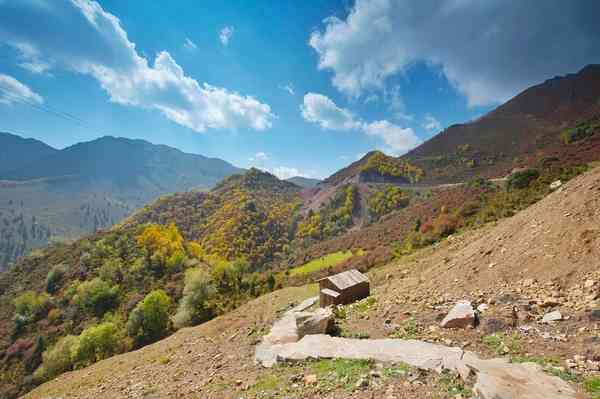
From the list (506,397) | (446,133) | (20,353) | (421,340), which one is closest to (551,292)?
(421,340)

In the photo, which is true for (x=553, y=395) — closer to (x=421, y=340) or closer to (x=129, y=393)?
(x=421, y=340)

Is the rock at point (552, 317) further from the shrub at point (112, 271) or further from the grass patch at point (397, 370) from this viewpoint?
the shrub at point (112, 271)

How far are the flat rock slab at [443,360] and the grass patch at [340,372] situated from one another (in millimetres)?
246

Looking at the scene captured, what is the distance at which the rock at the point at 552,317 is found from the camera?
616cm

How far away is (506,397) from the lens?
12.9 feet

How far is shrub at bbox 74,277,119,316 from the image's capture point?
47688mm

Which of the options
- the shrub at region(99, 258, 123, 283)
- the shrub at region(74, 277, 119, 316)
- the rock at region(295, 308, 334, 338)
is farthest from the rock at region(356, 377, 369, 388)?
the shrub at region(99, 258, 123, 283)

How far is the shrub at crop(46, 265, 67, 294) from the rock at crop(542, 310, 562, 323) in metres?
82.2

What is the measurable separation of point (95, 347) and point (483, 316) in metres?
41.7

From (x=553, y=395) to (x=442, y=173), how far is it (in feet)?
416

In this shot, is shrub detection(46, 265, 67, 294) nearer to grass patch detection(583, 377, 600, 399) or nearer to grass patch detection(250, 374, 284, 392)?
grass patch detection(250, 374, 284, 392)

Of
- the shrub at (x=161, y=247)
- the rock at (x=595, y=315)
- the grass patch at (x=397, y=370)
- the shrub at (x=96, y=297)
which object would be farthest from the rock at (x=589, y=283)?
the shrub at (x=161, y=247)

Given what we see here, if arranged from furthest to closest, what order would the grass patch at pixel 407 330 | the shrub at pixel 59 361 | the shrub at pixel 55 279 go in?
the shrub at pixel 55 279 < the shrub at pixel 59 361 < the grass patch at pixel 407 330

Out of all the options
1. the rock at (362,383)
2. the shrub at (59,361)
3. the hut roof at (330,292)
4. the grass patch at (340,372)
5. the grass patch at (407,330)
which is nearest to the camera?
the rock at (362,383)
